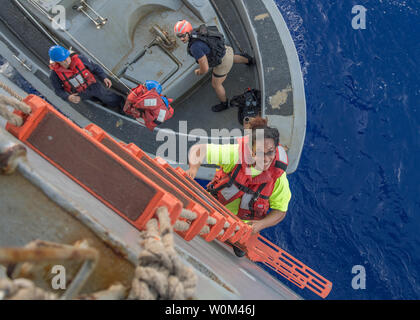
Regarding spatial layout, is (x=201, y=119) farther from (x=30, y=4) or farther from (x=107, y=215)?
(x=107, y=215)

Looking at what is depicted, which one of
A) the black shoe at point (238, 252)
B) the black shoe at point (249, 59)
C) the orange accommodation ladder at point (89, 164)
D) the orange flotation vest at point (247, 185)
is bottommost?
the black shoe at point (238, 252)

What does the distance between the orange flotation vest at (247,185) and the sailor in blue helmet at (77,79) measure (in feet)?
7.24

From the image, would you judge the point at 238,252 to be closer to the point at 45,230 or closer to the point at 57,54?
the point at 45,230

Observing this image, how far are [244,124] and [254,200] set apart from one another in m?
1.76

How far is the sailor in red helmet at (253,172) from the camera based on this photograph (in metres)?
3.00

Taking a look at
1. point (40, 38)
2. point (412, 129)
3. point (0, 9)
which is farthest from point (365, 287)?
point (0, 9)

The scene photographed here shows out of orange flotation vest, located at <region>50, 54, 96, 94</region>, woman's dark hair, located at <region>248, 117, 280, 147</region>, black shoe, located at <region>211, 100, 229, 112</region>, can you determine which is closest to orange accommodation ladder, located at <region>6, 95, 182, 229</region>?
woman's dark hair, located at <region>248, 117, 280, 147</region>

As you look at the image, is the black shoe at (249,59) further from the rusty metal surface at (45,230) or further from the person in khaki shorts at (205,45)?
the rusty metal surface at (45,230)

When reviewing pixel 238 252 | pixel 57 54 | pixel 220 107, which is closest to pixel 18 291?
pixel 238 252

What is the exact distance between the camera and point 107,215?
1.48m

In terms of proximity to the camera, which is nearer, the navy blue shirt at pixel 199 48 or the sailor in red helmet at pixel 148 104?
the sailor in red helmet at pixel 148 104

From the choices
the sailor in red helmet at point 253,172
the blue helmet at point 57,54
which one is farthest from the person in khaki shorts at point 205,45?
the sailor in red helmet at point 253,172

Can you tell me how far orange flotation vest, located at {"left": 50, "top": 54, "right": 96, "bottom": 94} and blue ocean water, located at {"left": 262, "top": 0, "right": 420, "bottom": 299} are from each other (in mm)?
3600

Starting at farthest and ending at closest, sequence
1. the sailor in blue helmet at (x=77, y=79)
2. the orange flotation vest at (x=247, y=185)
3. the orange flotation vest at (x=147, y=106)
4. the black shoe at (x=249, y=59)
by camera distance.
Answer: the black shoe at (x=249, y=59)
the orange flotation vest at (x=147, y=106)
the sailor in blue helmet at (x=77, y=79)
the orange flotation vest at (x=247, y=185)
